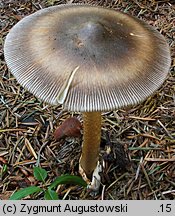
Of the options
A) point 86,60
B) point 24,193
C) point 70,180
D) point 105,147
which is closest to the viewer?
point 86,60

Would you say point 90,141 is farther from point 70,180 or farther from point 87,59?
point 87,59

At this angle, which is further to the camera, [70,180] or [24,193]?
[70,180]

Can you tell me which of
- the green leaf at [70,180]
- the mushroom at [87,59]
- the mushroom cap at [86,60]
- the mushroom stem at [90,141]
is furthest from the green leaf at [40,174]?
the mushroom cap at [86,60]

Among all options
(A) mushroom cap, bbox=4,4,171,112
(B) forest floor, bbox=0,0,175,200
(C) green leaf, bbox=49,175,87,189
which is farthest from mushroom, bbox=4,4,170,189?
(B) forest floor, bbox=0,0,175,200

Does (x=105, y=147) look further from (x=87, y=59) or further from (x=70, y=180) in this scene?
(x=87, y=59)

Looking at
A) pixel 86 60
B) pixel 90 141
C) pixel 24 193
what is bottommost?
pixel 24 193

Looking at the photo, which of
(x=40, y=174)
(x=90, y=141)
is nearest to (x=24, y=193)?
(x=40, y=174)

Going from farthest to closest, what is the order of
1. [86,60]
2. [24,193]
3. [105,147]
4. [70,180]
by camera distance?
1. [105,147]
2. [70,180]
3. [24,193]
4. [86,60]

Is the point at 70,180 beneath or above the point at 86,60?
beneath

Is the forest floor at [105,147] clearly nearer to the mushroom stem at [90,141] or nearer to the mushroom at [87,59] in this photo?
the mushroom stem at [90,141]

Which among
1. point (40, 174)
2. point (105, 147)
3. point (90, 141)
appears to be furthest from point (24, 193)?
point (105, 147)
